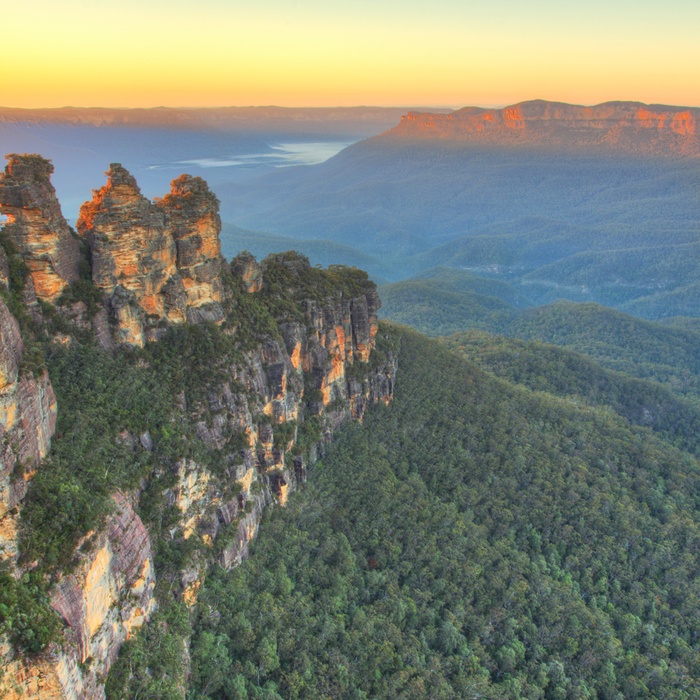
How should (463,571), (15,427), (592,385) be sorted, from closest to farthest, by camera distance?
(15,427) → (463,571) → (592,385)

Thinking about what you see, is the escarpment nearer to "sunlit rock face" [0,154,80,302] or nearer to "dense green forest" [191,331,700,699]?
"sunlit rock face" [0,154,80,302]

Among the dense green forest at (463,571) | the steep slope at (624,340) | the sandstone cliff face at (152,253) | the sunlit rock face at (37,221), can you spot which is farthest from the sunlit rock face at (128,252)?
the steep slope at (624,340)

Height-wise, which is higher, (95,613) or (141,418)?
(141,418)

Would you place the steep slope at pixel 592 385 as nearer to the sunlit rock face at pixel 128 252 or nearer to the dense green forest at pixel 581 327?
the dense green forest at pixel 581 327

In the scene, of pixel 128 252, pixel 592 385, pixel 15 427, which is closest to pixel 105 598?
pixel 15 427

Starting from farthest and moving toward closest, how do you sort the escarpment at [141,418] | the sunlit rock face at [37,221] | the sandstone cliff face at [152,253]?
the sandstone cliff face at [152,253] < the sunlit rock face at [37,221] < the escarpment at [141,418]

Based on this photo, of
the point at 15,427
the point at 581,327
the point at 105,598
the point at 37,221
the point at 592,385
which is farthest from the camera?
the point at 581,327

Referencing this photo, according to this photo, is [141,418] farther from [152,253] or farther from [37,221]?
[37,221]
